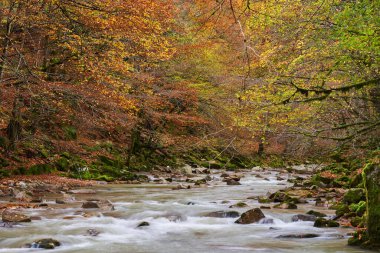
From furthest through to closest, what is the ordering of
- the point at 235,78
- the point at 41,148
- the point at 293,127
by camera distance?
1. the point at 235,78
2. the point at 41,148
3. the point at 293,127

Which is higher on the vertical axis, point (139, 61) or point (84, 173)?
point (139, 61)

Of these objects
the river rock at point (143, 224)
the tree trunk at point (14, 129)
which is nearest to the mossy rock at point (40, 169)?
the tree trunk at point (14, 129)

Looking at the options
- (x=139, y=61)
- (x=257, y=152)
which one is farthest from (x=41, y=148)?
(x=257, y=152)

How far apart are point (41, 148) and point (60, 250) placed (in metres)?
10.9

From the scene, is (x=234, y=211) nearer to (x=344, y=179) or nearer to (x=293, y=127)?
(x=293, y=127)

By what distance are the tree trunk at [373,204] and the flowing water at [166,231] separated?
37 cm

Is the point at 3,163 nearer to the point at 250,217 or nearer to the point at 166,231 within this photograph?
the point at 166,231

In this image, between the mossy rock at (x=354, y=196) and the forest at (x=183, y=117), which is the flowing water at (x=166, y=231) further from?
the mossy rock at (x=354, y=196)

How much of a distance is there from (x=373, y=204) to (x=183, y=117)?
1603 cm

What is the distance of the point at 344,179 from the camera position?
635 inches

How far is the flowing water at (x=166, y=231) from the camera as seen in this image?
7125mm

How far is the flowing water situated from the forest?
2.0 inches

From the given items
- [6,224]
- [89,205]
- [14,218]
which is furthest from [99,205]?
[6,224]

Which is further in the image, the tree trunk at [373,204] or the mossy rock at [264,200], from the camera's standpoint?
the mossy rock at [264,200]
